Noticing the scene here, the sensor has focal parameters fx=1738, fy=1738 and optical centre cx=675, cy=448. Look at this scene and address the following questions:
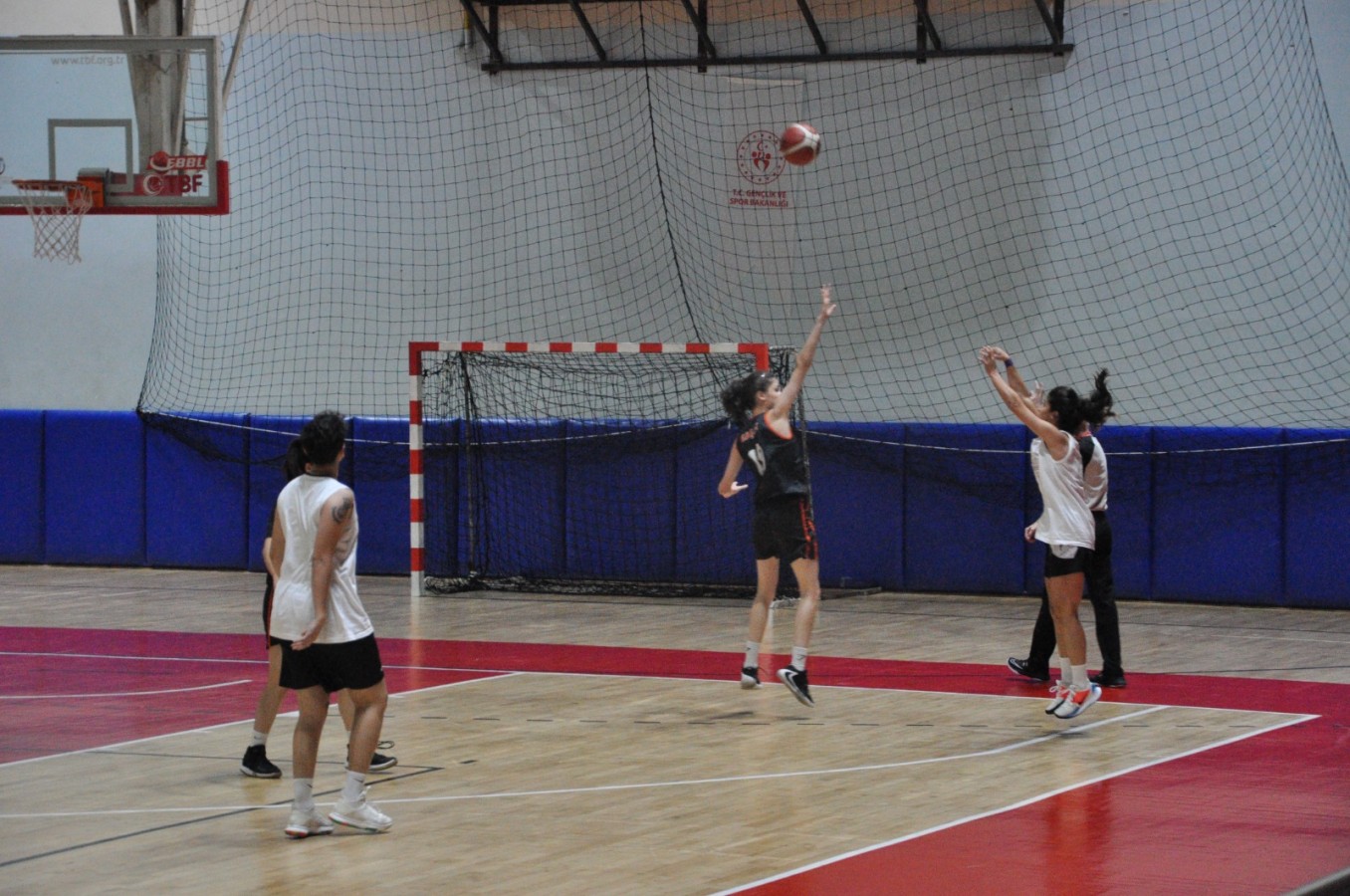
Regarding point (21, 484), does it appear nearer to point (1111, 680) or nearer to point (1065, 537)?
point (1111, 680)

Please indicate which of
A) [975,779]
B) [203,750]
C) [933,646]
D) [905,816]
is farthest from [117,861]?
[933,646]

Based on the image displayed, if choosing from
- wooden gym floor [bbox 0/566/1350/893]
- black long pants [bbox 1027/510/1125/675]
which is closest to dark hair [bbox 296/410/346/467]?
wooden gym floor [bbox 0/566/1350/893]

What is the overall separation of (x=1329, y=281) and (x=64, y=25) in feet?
50.2

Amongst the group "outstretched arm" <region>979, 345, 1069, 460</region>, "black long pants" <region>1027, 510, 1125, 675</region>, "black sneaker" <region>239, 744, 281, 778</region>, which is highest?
"outstretched arm" <region>979, 345, 1069, 460</region>

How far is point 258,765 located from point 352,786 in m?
1.56

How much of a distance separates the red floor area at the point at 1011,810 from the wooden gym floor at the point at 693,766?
26mm

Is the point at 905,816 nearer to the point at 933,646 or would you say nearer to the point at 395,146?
the point at 933,646

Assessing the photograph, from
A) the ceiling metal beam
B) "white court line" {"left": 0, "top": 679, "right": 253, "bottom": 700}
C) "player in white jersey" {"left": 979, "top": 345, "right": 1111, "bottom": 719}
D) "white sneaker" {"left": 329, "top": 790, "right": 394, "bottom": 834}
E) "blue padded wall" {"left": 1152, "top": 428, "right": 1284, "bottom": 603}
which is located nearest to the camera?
"white sneaker" {"left": 329, "top": 790, "right": 394, "bottom": 834}

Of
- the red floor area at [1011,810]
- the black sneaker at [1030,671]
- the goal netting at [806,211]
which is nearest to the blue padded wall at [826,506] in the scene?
the goal netting at [806,211]

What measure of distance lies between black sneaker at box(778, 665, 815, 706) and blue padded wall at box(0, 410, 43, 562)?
12727 mm

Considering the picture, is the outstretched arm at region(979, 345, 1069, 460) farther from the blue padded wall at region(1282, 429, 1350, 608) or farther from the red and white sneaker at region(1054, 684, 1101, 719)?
the blue padded wall at region(1282, 429, 1350, 608)

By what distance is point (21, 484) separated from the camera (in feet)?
67.1

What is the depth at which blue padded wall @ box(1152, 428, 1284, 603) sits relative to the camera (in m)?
16.6

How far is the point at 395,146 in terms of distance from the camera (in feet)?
68.8
